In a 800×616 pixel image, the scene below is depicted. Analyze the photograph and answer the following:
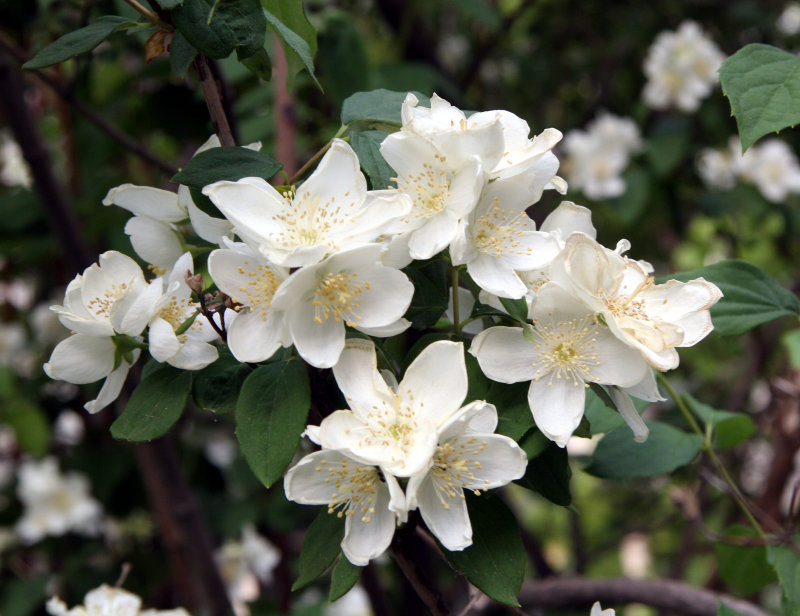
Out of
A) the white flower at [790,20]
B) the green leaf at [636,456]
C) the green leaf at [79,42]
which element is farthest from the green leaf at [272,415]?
the white flower at [790,20]

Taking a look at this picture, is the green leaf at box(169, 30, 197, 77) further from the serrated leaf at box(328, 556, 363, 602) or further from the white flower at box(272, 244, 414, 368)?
the serrated leaf at box(328, 556, 363, 602)

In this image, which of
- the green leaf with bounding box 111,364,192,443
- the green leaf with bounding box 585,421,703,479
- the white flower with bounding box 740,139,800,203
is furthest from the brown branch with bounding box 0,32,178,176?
the white flower with bounding box 740,139,800,203

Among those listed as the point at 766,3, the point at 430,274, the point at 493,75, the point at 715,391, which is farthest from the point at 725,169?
the point at 430,274

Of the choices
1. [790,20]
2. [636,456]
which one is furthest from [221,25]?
[790,20]

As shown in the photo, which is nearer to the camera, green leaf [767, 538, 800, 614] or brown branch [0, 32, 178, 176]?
green leaf [767, 538, 800, 614]

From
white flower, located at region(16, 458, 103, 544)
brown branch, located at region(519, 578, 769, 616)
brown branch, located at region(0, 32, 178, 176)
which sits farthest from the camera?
white flower, located at region(16, 458, 103, 544)

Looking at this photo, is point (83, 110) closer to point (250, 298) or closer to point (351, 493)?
point (250, 298)

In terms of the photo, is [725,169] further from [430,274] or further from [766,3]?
[430,274]
